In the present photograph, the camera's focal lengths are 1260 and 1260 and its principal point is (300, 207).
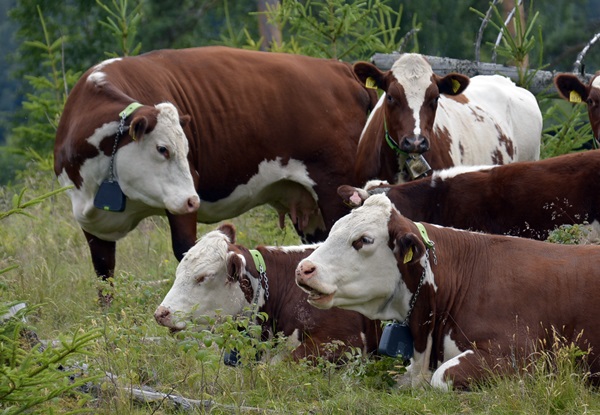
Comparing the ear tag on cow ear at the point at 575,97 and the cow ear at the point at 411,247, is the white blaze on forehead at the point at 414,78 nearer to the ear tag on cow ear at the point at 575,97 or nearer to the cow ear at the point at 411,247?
the ear tag on cow ear at the point at 575,97

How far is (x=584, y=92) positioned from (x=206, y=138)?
3267 millimetres

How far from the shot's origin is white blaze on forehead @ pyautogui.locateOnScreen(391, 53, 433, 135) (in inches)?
390

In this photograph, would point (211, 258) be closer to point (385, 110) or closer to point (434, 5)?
point (385, 110)

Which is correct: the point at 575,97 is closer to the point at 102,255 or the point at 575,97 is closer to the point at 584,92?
the point at 584,92

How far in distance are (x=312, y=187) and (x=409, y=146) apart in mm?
1502

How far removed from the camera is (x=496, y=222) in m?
8.97

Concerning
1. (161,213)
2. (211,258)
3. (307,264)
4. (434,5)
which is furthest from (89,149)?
(434,5)

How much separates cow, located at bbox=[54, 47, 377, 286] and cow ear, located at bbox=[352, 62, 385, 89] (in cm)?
59

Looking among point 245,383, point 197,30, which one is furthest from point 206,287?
point 197,30

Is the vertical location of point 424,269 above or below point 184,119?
above

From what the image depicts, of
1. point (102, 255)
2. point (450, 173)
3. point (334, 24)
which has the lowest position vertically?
point (102, 255)

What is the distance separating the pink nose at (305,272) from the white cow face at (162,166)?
2610mm

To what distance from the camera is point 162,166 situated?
9758 mm

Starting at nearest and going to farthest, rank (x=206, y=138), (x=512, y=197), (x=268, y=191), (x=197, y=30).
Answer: (x=512, y=197) → (x=206, y=138) → (x=268, y=191) → (x=197, y=30)
